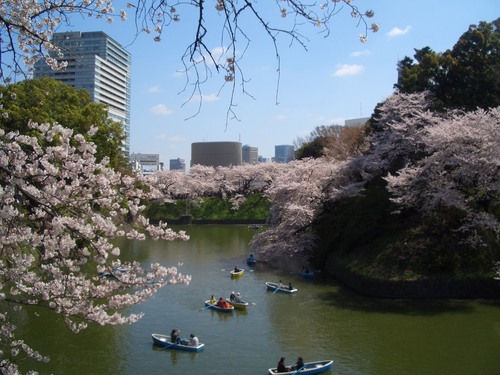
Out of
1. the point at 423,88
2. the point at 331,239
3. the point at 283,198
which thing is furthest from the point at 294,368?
the point at 423,88

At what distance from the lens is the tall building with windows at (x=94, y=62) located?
16.3 ft

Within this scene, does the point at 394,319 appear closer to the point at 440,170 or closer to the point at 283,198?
the point at 440,170

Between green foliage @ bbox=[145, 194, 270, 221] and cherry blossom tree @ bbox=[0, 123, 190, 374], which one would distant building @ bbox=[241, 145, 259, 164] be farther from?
cherry blossom tree @ bbox=[0, 123, 190, 374]

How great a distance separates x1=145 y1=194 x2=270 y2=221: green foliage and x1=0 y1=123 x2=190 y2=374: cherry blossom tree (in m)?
42.8

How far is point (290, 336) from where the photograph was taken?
13570 millimetres

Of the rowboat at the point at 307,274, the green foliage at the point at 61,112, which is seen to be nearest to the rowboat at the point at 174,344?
the rowboat at the point at 307,274

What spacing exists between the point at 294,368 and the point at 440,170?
36.7 feet

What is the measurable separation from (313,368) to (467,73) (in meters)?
19.3

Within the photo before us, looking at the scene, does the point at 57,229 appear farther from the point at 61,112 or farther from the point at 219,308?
the point at 61,112

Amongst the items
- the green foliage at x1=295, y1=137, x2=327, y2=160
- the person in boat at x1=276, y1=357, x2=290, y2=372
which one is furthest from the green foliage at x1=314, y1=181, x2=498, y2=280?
the green foliage at x1=295, y1=137, x2=327, y2=160

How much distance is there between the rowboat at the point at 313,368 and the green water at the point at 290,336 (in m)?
0.24

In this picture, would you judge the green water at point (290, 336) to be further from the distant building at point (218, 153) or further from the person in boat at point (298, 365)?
the distant building at point (218, 153)

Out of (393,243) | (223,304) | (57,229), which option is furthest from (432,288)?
(57,229)

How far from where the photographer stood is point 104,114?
28.4 meters
